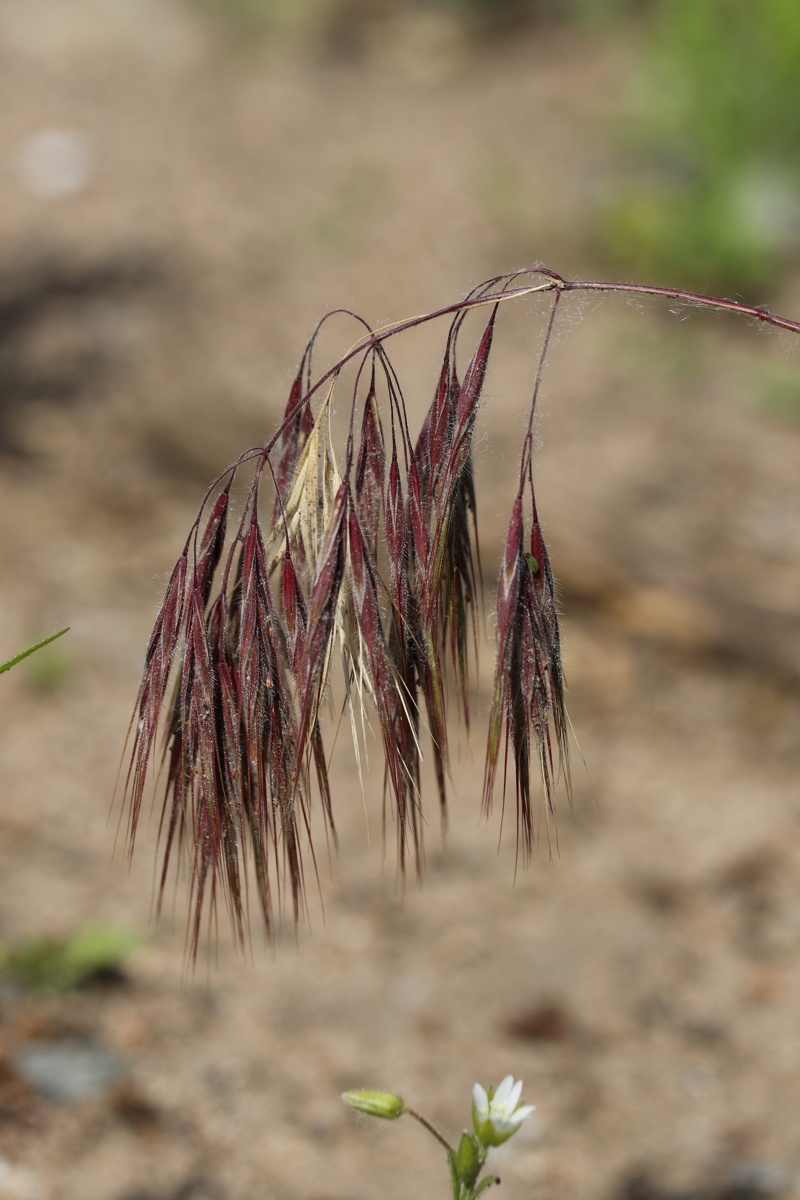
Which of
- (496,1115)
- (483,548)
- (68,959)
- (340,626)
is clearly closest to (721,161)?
(483,548)

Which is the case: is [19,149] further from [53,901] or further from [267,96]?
[53,901]

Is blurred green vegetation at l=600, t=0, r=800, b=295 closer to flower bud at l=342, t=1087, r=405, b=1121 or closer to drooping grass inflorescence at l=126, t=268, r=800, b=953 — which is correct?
drooping grass inflorescence at l=126, t=268, r=800, b=953

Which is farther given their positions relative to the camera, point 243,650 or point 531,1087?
point 531,1087

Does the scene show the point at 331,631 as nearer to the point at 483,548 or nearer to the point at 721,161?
the point at 483,548

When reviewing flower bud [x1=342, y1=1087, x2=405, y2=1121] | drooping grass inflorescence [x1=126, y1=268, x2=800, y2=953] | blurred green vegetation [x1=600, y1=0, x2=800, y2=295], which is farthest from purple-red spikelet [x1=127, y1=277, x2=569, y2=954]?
blurred green vegetation [x1=600, y1=0, x2=800, y2=295]

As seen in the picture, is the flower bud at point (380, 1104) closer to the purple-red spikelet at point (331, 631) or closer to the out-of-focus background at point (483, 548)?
the purple-red spikelet at point (331, 631)

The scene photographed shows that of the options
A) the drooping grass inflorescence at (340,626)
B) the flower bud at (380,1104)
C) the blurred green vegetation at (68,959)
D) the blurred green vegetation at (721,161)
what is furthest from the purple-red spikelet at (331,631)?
the blurred green vegetation at (721,161)

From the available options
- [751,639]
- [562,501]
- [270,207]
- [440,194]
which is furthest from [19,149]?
[751,639]
